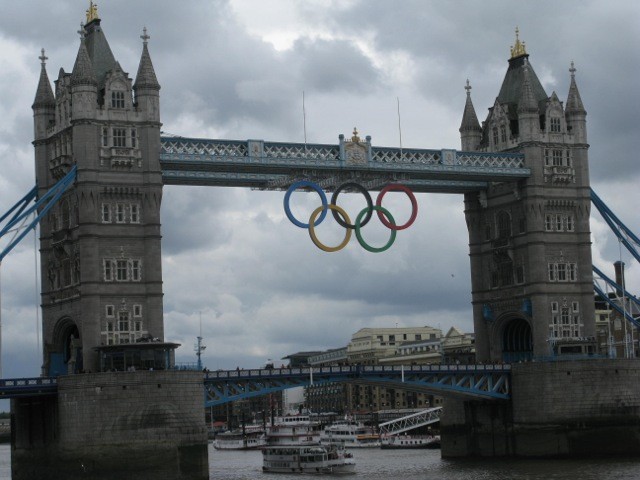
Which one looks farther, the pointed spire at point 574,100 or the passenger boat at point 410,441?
the passenger boat at point 410,441

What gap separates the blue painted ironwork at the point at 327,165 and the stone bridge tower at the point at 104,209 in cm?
323

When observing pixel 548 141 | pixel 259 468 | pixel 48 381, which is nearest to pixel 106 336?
pixel 48 381

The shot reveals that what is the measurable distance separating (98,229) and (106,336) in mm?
7894

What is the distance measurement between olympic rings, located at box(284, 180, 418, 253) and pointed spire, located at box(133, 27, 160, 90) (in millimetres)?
14002

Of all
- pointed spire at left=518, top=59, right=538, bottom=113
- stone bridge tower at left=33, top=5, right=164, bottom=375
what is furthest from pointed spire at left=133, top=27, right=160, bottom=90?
pointed spire at left=518, top=59, right=538, bottom=113

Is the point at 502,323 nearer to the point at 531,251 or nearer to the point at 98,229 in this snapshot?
the point at 531,251

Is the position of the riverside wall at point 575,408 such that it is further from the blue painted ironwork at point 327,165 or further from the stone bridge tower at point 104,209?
the stone bridge tower at point 104,209

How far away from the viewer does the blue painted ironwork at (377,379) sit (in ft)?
375

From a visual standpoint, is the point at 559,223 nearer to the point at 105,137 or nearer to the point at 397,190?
the point at 397,190

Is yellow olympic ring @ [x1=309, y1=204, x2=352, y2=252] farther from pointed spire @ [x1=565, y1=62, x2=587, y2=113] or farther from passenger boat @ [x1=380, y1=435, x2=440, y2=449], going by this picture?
passenger boat @ [x1=380, y1=435, x2=440, y2=449]

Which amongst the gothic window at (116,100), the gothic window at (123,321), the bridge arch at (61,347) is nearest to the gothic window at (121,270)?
the gothic window at (123,321)

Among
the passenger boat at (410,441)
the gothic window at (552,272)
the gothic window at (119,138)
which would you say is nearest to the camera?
the gothic window at (119,138)

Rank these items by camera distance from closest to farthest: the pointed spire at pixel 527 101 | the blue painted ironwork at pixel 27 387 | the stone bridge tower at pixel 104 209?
the blue painted ironwork at pixel 27 387 → the stone bridge tower at pixel 104 209 → the pointed spire at pixel 527 101

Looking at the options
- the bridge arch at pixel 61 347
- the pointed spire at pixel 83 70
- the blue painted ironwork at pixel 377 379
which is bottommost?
the blue painted ironwork at pixel 377 379
